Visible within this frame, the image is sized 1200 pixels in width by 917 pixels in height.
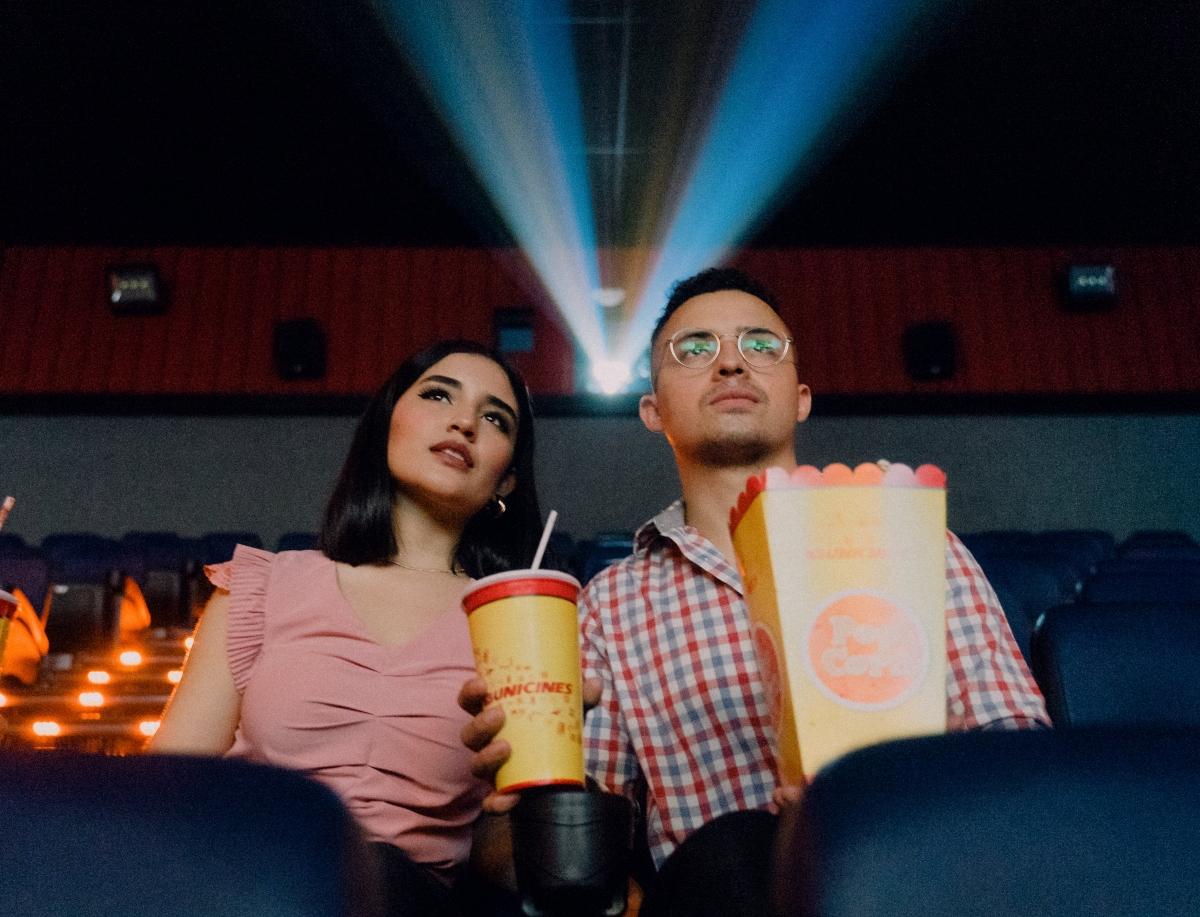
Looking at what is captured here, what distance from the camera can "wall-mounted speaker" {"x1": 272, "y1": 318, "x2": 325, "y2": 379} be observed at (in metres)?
4.02

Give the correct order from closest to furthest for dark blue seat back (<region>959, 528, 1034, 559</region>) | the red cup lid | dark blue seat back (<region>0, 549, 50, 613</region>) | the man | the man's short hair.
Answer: the red cup lid < the man < the man's short hair < dark blue seat back (<region>0, 549, 50, 613</region>) < dark blue seat back (<region>959, 528, 1034, 559</region>)

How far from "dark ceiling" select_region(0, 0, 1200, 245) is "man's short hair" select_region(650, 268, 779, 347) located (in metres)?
2.09

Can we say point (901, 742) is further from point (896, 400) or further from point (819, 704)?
point (896, 400)

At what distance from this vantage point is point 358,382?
4.11m

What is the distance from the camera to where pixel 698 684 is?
740 mm

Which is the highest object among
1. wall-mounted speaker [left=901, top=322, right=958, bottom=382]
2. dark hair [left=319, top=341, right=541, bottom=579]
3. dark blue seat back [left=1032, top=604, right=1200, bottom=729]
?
wall-mounted speaker [left=901, top=322, right=958, bottom=382]

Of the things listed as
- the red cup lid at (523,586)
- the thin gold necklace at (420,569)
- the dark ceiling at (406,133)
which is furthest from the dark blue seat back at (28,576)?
the red cup lid at (523,586)

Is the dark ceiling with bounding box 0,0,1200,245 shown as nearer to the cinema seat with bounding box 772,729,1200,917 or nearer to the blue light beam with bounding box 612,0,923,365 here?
the blue light beam with bounding box 612,0,923,365

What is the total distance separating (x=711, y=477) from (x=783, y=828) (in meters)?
0.58

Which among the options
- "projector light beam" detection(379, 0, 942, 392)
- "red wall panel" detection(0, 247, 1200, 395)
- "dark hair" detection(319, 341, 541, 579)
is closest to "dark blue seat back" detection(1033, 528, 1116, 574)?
"red wall panel" detection(0, 247, 1200, 395)

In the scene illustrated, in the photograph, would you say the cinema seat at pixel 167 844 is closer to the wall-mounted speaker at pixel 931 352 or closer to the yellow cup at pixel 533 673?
the yellow cup at pixel 533 673

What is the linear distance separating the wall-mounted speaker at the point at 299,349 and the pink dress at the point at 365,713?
3.38m

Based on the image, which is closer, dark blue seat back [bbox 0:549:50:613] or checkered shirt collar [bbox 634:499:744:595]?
checkered shirt collar [bbox 634:499:744:595]

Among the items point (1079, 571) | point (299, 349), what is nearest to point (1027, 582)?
point (1079, 571)
